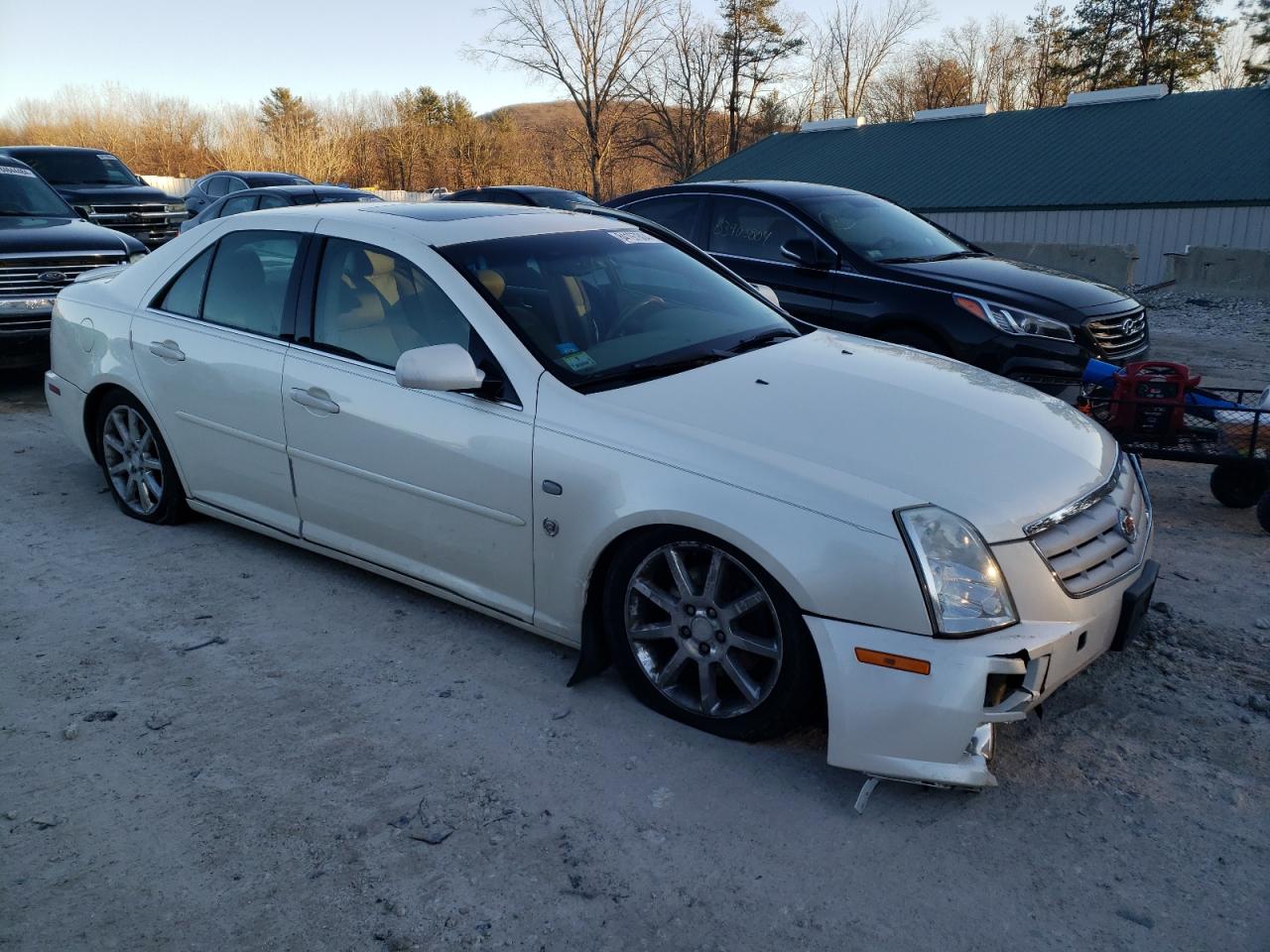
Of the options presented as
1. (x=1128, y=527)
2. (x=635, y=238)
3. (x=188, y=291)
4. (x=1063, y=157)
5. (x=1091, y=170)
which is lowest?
(x=1128, y=527)

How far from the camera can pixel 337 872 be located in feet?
8.95

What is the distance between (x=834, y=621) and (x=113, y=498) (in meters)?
4.43

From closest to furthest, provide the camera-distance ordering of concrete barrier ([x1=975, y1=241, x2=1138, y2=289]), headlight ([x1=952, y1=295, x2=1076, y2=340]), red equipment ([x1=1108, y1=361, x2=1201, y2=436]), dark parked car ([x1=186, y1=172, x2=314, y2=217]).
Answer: red equipment ([x1=1108, y1=361, x2=1201, y2=436]) < headlight ([x1=952, y1=295, x2=1076, y2=340]) < concrete barrier ([x1=975, y1=241, x2=1138, y2=289]) < dark parked car ([x1=186, y1=172, x2=314, y2=217])

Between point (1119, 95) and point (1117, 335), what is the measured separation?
25.7 meters

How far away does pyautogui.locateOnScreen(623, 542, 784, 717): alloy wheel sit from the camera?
3139 mm

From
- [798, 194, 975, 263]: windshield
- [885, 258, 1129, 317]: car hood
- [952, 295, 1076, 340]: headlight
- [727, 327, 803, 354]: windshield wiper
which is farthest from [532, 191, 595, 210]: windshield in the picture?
[727, 327, 803, 354]: windshield wiper

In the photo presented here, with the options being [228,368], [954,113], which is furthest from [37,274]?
[954,113]

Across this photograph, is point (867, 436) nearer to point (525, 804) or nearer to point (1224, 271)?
point (525, 804)

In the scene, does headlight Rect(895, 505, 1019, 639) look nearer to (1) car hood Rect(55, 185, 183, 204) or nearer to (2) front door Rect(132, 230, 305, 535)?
(2) front door Rect(132, 230, 305, 535)

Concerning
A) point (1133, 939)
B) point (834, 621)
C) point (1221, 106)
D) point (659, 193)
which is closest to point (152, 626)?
point (834, 621)

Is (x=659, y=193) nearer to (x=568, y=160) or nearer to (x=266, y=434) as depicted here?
(x=266, y=434)

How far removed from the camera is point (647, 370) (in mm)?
3764

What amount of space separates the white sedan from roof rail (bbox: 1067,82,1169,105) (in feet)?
93.5

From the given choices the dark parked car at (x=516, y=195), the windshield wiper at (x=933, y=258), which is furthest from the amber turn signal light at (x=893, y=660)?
the dark parked car at (x=516, y=195)
